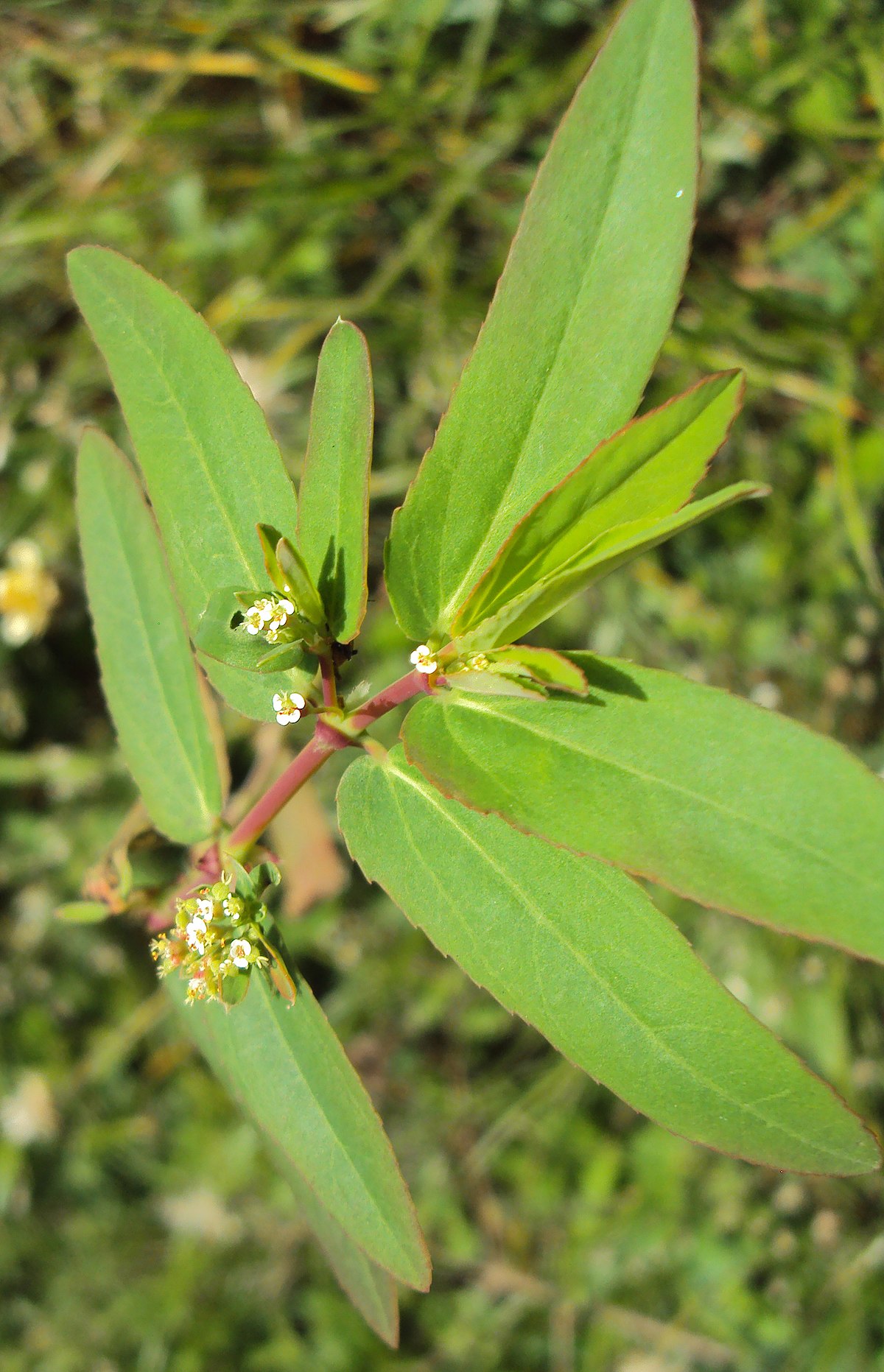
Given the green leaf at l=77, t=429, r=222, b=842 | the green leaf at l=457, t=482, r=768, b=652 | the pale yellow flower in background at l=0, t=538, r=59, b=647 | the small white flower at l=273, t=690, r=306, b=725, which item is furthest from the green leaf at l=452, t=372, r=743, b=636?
the pale yellow flower in background at l=0, t=538, r=59, b=647

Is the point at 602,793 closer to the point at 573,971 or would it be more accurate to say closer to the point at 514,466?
the point at 573,971

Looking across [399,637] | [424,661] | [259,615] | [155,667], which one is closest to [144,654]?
[155,667]

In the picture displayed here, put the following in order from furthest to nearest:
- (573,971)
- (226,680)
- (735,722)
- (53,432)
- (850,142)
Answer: (53,432)
(850,142)
(226,680)
(573,971)
(735,722)

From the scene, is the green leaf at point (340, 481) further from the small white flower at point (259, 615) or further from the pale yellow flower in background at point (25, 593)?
the pale yellow flower in background at point (25, 593)

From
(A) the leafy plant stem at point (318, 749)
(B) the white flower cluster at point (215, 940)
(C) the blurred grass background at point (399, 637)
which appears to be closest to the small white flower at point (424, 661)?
(A) the leafy plant stem at point (318, 749)

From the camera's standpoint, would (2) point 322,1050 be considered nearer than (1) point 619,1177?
Yes

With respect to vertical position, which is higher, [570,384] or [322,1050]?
[570,384]

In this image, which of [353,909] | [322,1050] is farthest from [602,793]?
[353,909]

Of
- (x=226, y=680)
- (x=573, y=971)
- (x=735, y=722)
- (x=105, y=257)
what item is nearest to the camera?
(x=735, y=722)

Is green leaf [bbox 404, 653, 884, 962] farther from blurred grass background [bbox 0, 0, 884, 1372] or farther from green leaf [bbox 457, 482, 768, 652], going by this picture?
blurred grass background [bbox 0, 0, 884, 1372]
